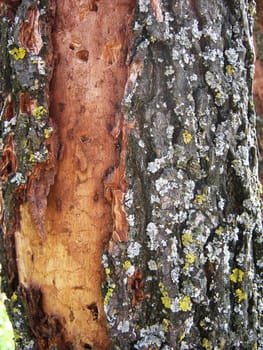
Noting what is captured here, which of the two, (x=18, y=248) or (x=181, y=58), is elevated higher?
(x=181, y=58)

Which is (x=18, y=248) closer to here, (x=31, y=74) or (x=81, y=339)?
(x=81, y=339)

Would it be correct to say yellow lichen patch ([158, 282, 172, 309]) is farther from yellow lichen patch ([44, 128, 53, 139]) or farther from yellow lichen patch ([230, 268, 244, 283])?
yellow lichen patch ([44, 128, 53, 139])

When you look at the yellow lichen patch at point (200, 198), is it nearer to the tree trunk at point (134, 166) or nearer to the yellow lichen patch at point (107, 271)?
the tree trunk at point (134, 166)

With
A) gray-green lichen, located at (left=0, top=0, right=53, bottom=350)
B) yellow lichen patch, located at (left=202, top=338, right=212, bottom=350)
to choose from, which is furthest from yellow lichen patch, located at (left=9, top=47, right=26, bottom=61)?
yellow lichen patch, located at (left=202, top=338, right=212, bottom=350)

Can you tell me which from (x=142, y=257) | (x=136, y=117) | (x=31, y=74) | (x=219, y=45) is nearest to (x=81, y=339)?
(x=142, y=257)

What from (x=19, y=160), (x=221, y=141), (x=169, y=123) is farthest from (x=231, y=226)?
(x=19, y=160)

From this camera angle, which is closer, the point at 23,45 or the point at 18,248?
the point at 23,45

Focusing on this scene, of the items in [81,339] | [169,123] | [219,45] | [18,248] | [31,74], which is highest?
[219,45]

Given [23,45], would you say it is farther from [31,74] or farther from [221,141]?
[221,141]
